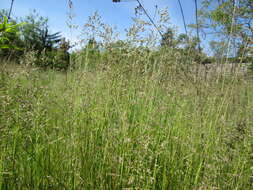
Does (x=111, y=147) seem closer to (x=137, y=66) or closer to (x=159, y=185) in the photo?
(x=159, y=185)

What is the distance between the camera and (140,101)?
203 cm

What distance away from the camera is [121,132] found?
55.7 inches

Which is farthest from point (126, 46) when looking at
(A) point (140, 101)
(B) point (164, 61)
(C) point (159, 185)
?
(C) point (159, 185)

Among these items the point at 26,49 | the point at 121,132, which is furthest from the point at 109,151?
the point at 26,49

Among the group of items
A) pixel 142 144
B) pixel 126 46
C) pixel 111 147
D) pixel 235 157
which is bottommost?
pixel 235 157

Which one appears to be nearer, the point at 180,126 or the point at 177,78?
the point at 180,126

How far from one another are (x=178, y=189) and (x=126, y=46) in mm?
1422

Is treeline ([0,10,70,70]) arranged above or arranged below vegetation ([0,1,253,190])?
above

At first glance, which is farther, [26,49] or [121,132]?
[26,49]

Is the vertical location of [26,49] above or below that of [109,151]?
above

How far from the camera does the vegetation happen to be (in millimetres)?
1137

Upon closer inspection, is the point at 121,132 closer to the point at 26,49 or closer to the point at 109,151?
the point at 109,151

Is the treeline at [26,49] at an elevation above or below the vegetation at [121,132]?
above

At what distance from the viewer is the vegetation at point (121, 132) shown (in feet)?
3.73
